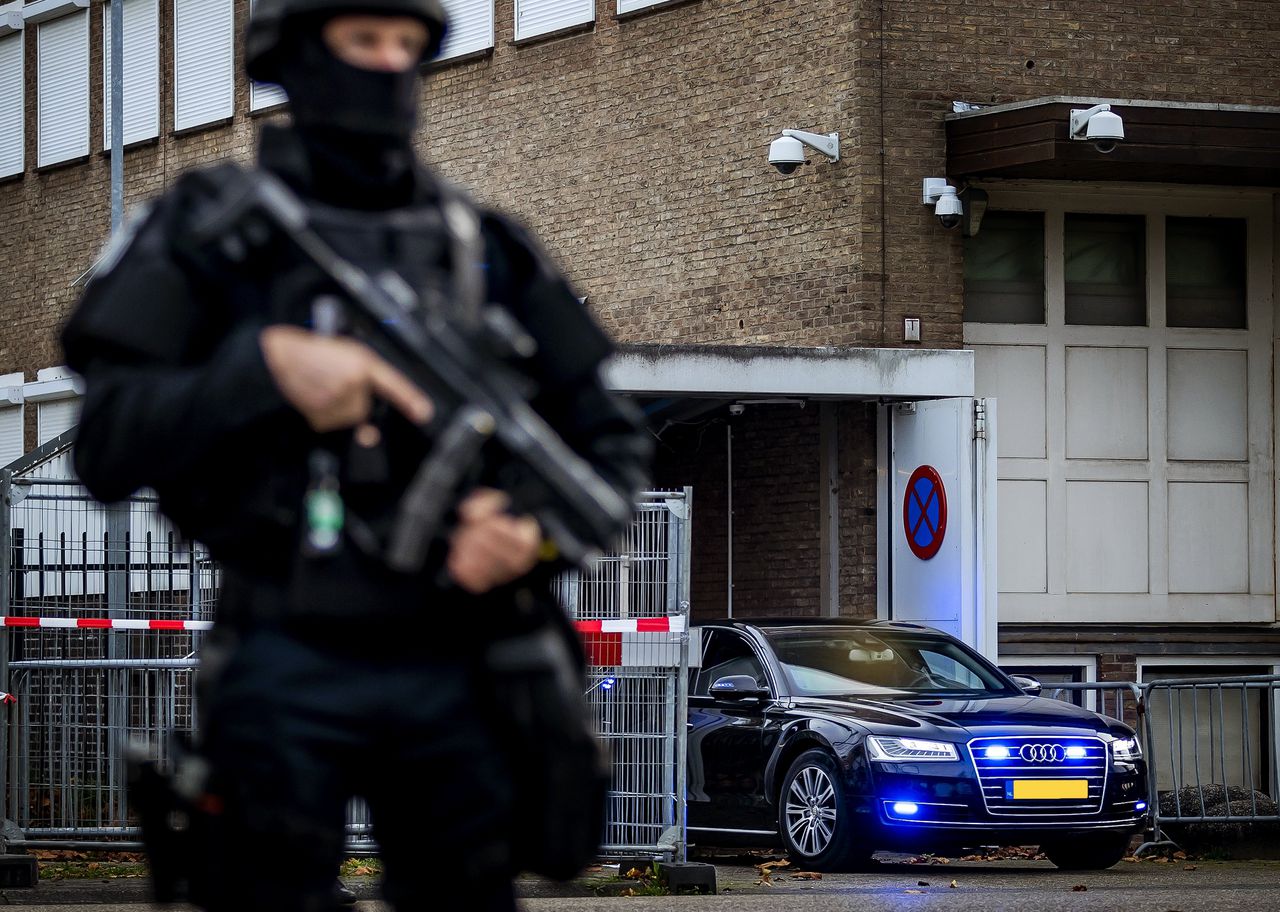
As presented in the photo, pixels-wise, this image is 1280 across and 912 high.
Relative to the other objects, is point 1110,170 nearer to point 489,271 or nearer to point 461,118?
point 461,118

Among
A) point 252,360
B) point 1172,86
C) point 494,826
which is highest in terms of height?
point 1172,86

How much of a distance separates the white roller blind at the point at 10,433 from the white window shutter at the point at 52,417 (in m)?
0.47

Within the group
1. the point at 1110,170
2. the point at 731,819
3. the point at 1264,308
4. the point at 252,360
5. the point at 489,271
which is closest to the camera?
the point at 252,360

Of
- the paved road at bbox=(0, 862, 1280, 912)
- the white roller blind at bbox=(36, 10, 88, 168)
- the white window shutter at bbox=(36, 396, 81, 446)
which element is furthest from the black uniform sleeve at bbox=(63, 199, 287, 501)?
the white roller blind at bbox=(36, 10, 88, 168)

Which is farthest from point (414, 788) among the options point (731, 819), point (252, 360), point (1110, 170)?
point (1110, 170)

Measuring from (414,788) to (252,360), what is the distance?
0.64 metres

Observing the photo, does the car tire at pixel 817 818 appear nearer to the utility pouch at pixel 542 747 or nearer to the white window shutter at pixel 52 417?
the utility pouch at pixel 542 747

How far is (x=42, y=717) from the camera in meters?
12.2

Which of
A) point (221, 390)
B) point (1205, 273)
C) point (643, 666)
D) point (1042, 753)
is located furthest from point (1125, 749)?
point (221, 390)

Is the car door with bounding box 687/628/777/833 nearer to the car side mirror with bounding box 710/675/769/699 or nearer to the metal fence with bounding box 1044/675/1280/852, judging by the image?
the car side mirror with bounding box 710/675/769/699

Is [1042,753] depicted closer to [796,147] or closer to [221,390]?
[796,147]

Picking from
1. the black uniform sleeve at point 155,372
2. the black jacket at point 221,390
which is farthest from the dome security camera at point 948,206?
the black uniform sleeve at point 155,372

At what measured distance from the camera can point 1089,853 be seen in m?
15.0

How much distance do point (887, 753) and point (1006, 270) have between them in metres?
7.79
